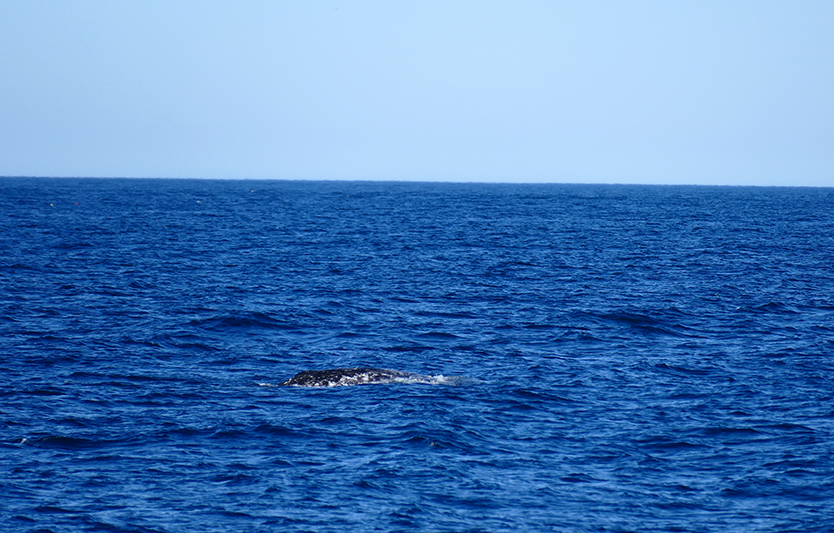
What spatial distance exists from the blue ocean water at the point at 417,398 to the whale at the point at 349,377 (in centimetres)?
70

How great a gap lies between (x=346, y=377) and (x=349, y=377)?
0.34ft

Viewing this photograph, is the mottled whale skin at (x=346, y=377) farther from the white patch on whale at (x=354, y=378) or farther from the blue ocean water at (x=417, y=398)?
the blue ocean water at (x=417, y=398)

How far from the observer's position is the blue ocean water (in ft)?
58.7

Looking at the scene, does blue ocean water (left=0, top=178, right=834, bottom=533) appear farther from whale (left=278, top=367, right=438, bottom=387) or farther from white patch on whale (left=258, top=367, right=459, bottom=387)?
whale (left=278, top=367, right=438, bottom=387)

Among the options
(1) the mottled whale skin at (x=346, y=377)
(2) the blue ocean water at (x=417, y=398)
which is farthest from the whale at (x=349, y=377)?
(2) the blue ocean water at (x=417, y=398)

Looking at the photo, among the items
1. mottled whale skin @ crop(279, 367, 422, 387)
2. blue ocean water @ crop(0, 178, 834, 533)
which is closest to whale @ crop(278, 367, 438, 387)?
mottled whale skin @ crop(279, 367, 422, 387)

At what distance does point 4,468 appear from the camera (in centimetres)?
1934

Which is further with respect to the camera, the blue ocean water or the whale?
the whale

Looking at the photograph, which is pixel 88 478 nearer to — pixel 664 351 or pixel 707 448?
pixel 707 448

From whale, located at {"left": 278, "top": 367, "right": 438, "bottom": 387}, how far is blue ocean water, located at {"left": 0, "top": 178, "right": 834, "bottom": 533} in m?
0.70

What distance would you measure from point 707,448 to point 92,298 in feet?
109

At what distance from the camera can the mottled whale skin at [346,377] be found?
91.6 ft

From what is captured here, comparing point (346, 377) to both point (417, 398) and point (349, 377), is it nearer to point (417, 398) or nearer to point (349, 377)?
point (349, 377)

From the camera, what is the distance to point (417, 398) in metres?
26.1
